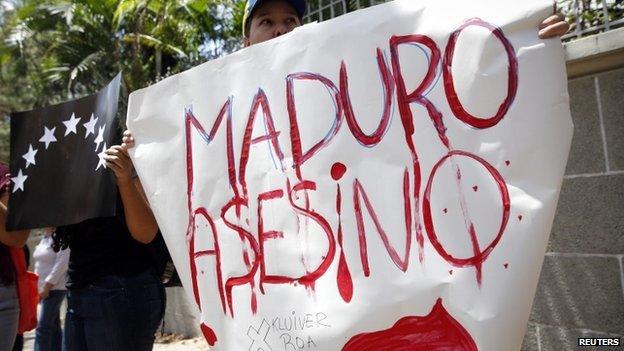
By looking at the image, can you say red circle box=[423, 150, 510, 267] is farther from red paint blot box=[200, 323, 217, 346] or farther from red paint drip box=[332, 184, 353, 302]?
red paint blot box=[200, 323, 217, 346]

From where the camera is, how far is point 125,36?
27.6ft

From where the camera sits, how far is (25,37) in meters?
11.9

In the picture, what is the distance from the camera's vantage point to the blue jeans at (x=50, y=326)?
4352 millimetres

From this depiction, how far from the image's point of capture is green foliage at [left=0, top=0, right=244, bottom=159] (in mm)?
7477

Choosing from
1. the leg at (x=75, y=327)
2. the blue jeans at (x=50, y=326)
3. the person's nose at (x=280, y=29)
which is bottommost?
the blue jeans at (x=50, y=326)

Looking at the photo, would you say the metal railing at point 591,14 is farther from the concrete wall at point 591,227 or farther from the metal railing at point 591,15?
the concrete wall at point 591,227

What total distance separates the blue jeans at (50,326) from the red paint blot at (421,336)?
11.4ft

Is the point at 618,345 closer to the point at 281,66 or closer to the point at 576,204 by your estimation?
the point at 576,204

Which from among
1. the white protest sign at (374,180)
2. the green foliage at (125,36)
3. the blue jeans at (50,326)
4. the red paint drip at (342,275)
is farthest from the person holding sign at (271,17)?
the green foliage at (125,36)

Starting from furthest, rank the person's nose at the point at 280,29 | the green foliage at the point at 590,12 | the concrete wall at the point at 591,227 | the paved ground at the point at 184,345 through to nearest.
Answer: the paved ground at the point at 184,345
the green foliage at the point at 590,12
the concrete wall at the point at 591,227
the person's nose at the point at 280,29

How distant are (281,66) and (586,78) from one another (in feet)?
5.37

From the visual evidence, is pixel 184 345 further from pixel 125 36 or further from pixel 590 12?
pixel 125 36

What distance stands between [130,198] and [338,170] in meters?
0.79

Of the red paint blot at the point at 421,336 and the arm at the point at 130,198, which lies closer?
the red paint blot at the point at 421,336
